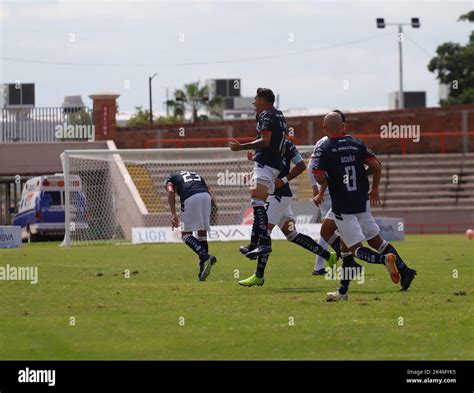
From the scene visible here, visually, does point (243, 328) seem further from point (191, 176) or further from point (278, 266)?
point (278, 266)

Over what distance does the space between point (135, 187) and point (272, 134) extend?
2562cm

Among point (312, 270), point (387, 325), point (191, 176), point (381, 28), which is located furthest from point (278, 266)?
point (381, 28)

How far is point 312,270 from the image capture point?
810 inches

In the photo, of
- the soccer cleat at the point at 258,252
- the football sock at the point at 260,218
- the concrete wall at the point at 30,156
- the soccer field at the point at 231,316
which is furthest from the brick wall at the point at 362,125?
the soccer cleat at the point at 258,252

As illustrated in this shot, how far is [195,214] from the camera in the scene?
1897 centimetres

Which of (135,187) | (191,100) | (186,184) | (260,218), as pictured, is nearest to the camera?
(260,218)

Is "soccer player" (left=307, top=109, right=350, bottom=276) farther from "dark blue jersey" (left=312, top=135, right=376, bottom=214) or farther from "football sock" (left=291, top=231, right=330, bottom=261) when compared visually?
"dark blue jersey" (left=312, top=135, right=376, bottom=214)

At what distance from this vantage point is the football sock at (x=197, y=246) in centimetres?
1836

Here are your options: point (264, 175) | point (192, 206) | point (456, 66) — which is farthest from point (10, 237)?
point (456, 66)

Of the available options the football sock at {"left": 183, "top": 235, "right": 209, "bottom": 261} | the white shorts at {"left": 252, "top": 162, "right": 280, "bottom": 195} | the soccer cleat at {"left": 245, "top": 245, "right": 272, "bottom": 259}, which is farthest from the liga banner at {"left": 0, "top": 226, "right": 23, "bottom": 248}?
the soccer cleat at {"left": 245, "top": 245, "right": 272, "bottom": 259}

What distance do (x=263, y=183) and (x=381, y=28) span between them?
181ft

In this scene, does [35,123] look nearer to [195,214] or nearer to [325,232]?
[195,214]

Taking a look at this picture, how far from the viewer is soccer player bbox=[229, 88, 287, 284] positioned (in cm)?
1656

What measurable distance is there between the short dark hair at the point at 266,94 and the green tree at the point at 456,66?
197 feet
